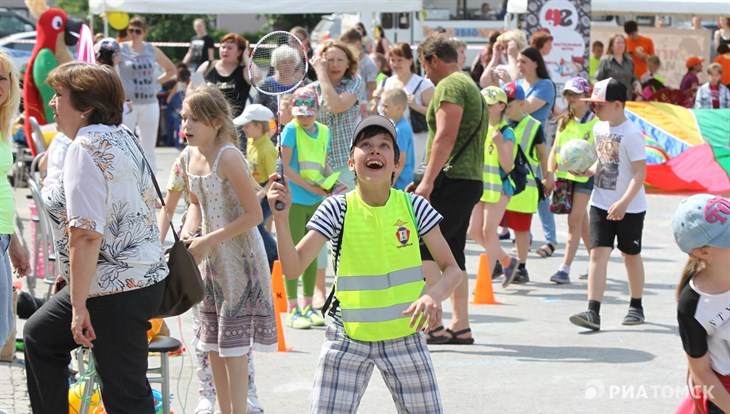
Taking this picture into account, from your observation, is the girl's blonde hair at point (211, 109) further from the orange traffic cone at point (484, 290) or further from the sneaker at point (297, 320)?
the orange traffic cone at point (484, 290)

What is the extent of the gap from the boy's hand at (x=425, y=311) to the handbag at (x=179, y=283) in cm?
107

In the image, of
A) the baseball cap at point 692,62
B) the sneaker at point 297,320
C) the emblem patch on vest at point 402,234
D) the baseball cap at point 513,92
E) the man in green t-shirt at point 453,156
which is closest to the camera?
the emblem patch on vest at point 402,234

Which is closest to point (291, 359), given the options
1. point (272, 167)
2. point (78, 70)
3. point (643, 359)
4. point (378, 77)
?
point (272, 167)

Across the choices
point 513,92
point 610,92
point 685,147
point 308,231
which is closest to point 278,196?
point 308,231

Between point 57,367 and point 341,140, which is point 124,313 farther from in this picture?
point 341,140

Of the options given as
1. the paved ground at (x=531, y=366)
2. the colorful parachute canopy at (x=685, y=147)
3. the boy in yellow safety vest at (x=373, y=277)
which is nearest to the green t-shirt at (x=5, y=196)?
the paved ground at (x=531, y=366)

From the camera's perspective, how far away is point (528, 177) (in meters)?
10.3

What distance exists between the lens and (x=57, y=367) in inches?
193

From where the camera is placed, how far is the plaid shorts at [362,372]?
451 centimetres

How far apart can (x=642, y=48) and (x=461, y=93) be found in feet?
53.6

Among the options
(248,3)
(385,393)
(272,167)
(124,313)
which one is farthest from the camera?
(248,3)

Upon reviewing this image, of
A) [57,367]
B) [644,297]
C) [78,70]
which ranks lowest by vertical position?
[644,297]

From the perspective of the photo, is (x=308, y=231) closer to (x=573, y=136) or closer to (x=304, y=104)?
(x=304, y=104)

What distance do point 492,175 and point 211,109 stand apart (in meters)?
4.39
